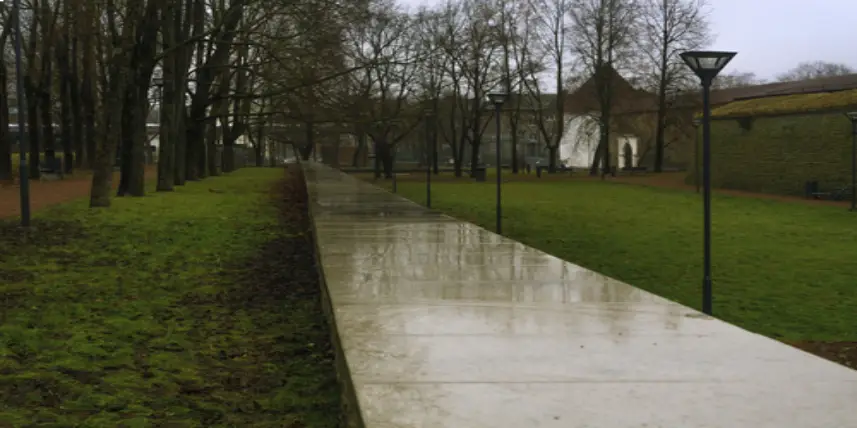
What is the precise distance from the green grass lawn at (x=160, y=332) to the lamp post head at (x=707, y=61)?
15.5ft

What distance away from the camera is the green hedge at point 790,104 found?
36.9 metres

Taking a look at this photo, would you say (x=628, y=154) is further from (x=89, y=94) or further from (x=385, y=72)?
(x=385, y=72)

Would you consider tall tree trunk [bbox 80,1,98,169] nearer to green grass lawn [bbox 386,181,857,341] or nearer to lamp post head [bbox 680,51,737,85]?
green grass lawn [bbox 386,181,857,341]

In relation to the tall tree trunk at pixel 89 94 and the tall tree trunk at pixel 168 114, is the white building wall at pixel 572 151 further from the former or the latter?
the tall tree trunk at pixel 168 114

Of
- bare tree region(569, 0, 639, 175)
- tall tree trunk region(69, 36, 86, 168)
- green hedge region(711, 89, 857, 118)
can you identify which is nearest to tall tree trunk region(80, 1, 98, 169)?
tall tree trunk region(69, 36, 86, 168)

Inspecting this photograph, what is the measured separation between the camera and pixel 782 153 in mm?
40094

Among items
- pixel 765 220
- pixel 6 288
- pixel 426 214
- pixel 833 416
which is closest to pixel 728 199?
pixel 765 220

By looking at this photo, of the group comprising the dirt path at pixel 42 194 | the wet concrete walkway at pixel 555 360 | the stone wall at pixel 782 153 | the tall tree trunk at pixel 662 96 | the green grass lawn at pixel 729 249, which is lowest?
the green grass lawn at pixel 729 249

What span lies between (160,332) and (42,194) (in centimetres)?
2414

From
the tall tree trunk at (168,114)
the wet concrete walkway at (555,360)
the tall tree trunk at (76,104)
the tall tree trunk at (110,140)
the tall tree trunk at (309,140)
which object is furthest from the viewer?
the tall tree trunk at (309,140)

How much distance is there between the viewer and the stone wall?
120 ft

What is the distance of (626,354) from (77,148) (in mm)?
47270

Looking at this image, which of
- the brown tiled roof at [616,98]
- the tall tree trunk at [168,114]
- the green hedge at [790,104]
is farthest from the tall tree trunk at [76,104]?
the brown tiled roof at [616,98]

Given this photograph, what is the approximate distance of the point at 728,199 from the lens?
36.5 m
